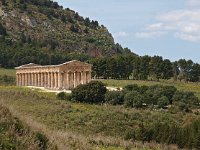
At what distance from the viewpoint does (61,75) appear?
102688 millimetres

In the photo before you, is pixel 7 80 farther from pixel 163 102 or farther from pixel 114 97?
pixel 163 102

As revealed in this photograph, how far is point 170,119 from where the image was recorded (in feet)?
191

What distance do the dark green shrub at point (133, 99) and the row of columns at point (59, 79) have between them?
1231 inches

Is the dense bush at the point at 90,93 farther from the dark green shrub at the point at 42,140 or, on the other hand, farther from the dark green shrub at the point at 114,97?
the dark green shrub at the point at 42,140

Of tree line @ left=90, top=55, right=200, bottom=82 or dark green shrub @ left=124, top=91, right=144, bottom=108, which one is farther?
tree line @ left=90, top=55, right=200, bottom=82

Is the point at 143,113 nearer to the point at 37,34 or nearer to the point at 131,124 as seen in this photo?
the point at 131,124

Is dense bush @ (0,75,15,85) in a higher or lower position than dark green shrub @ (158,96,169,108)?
higher

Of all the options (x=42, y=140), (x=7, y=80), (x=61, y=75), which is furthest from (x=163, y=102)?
(x=7, y=80)

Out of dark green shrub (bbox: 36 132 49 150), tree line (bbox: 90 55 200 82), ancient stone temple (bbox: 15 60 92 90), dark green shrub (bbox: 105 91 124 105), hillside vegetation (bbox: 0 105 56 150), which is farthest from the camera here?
tree line (bbox: 90 55 200 82)

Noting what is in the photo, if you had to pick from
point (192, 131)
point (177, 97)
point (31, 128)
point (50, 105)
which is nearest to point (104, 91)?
point (177, 97)

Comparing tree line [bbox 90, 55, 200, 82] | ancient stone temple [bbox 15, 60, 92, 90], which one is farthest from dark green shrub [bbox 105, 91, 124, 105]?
tree line [bbox 90, 55, 200, 82]

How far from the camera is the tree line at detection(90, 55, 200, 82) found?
115875 millimetres

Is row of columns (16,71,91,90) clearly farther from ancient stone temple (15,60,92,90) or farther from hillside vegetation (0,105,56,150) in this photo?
hillside vegetation (0,105,56,150)

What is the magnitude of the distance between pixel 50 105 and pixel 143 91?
67.2 ft
